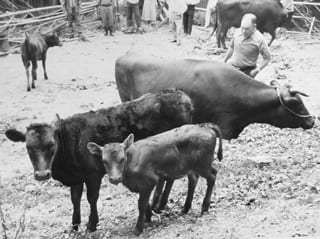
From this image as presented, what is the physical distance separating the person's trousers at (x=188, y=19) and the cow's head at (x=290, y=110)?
12790 millimetres

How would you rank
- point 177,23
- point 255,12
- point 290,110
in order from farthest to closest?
point 177,23 < point 255,12 < point 290,110

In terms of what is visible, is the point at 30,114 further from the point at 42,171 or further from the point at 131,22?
the point at 131,22

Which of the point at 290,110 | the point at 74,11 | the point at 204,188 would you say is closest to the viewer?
the point at 204,188

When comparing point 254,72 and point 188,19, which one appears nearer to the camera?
point 254,72

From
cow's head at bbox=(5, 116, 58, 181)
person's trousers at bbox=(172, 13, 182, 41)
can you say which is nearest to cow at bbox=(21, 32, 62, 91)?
person's trousers at bbox=(172, 13, 182, 41)

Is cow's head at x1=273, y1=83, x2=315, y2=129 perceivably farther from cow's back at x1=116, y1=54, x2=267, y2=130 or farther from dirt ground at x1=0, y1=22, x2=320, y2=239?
dirt ground at x1=0, y1=22, x2=320, y2=239

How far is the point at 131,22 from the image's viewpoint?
22.8m

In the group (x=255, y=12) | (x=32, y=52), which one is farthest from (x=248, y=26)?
(x=255, y=12)

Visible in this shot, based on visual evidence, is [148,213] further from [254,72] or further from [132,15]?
[132,15]

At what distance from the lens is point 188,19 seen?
69.0 ft

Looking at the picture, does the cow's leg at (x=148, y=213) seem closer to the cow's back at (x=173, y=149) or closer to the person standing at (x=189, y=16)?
the cow's back at (x=173, y=149)

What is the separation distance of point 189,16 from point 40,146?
1528 cm

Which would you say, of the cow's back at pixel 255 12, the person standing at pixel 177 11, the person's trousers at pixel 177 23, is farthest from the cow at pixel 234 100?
the person standing at pixel 177 11

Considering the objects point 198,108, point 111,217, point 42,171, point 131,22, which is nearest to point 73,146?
point 42,171
